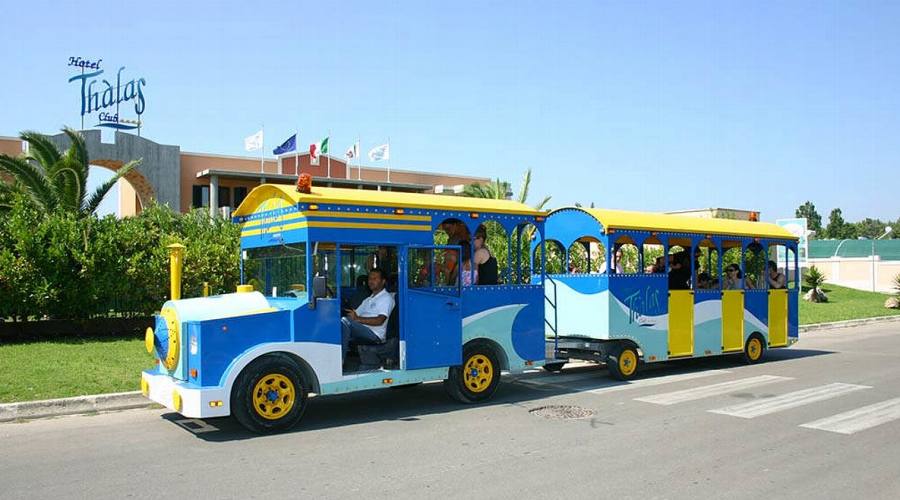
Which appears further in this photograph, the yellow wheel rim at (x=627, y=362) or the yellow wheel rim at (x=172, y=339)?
the yellow wheel rim at (x=627, y=362)

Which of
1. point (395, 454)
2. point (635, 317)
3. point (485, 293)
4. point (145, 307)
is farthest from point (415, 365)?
point (145, 307)

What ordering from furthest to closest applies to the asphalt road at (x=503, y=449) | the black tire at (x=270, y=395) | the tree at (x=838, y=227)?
the tree at (x=838, y=227)
the black tire at (x=270, y=395)
the asphalt road at (x=503, y=449)

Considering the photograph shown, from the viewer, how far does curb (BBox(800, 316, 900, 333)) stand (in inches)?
877

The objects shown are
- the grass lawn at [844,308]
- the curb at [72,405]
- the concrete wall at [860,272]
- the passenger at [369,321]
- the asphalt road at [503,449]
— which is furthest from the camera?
the concrete wall at [860,272]

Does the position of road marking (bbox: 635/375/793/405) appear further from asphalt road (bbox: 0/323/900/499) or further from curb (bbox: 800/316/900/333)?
curb (bbox: 800/316/900/333)

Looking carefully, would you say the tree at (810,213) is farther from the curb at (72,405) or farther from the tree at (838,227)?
the curb at (72,405)

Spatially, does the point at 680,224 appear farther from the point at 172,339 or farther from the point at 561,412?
the point at 172,339

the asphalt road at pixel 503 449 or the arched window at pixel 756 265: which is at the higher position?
the arched window at pixel 756 265

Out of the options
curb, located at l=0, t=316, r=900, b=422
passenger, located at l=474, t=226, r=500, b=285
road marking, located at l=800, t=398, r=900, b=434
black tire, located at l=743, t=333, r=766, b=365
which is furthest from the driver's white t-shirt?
black tire, located at l=743, t=333, r=766, b=365

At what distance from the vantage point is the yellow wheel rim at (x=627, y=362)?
1190 centimetres

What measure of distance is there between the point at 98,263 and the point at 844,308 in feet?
89.5

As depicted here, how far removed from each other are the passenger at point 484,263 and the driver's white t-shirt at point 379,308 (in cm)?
140

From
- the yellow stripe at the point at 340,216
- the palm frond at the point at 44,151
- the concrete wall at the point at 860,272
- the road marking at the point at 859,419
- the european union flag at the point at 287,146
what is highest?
the european union flag at the point at 287,146

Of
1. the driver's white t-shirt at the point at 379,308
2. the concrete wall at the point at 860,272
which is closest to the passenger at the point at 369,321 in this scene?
the driver's white t-shirt at the point at 379,308
